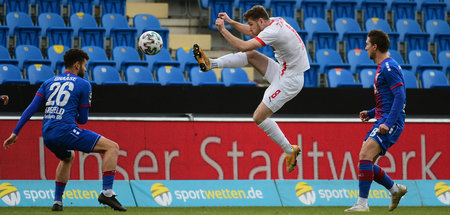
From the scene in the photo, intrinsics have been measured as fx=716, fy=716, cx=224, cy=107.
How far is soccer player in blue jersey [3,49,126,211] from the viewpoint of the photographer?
27.0 ft

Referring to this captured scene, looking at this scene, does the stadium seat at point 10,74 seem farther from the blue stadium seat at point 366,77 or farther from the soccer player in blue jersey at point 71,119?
the blue stadium seat at point 366,77

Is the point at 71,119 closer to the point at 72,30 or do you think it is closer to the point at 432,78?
the point at 72,30

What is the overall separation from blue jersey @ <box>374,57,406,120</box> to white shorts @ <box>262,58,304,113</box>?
3.84 ft

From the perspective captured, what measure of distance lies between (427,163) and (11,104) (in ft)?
22.4

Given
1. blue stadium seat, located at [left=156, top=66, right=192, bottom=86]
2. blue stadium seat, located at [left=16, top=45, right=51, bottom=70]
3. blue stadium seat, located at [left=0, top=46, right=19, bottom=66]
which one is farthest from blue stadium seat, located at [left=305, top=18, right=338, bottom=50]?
blue stadium seat, located at [left=0, top=46, right=19, bottom=66]

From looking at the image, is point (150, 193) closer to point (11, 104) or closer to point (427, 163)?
point (11, 104)

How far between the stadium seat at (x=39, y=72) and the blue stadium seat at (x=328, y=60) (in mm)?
5620

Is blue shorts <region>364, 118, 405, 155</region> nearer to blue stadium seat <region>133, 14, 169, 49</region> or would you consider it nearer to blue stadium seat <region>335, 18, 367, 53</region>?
blue stadium seat <region>133, 14, 169, 49</region>

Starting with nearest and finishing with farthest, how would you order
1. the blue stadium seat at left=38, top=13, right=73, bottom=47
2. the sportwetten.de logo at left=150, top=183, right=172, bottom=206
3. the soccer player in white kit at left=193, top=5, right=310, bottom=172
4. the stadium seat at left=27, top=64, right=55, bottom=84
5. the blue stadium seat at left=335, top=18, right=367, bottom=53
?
1. the soccer player in white kit at left=193, top=5, right=310, bottom=172
2. the sportwetten.de logo at left=150, top=183, right=172, bottom=206
3. the stadium seat at left=27, top=64, right=55, bottom=84
4. the blue stadium seat at left=38, top=13, right=73, bottom=47
5. the blue stadium seat at left=335, top=18, right=367, bottom=53

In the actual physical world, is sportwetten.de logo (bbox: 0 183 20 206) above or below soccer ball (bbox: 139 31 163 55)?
below

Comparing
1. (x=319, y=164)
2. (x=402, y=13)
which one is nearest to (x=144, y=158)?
(x=319, y=164)

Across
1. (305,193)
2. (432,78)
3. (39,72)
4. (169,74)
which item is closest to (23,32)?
(39,72)

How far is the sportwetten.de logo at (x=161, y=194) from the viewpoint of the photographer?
10.1m

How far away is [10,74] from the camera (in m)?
13.0
